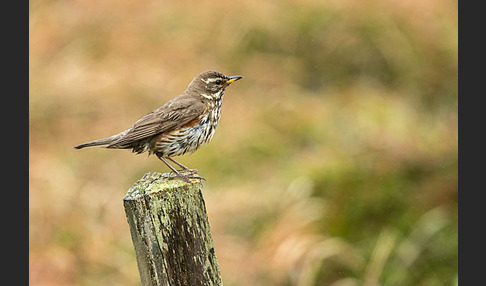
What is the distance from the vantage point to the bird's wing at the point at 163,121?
4.40 metres

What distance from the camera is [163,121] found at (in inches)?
176

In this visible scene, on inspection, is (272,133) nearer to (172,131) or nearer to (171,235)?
(172,131)

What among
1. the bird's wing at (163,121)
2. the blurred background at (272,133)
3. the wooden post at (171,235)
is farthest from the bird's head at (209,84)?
the blurred background at (272,133)

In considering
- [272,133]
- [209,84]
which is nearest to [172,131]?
[209,84]

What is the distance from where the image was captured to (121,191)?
805cm

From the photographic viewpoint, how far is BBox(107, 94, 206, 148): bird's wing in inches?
173

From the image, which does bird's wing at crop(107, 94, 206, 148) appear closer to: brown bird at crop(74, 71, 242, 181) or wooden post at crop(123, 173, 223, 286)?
brown bird at crop(74, 71, 242, 181)

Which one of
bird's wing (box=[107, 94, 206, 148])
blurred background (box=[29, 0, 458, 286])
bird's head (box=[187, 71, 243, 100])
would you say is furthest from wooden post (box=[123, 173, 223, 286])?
blurred background (box=[29, 0, 458, 286])

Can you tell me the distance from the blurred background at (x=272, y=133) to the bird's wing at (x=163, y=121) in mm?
2569

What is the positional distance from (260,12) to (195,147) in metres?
6.28

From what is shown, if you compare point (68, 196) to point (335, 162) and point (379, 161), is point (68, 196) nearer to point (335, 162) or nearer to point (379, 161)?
point (335, 162)

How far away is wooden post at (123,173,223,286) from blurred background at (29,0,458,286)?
11.2 ft

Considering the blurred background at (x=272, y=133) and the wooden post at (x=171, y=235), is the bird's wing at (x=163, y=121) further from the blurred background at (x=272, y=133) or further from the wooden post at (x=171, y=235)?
the blurred background at (x=272, y=133)

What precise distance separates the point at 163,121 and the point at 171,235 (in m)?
1.30
